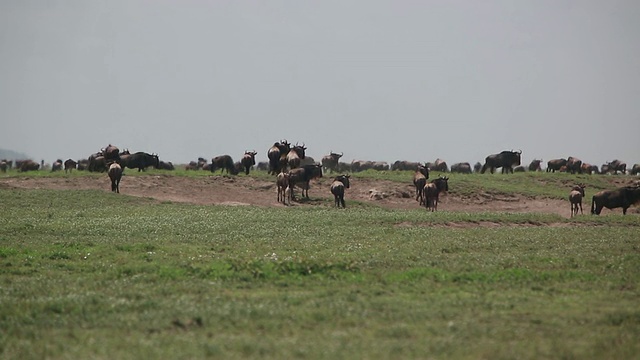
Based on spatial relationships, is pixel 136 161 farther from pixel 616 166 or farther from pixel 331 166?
pixel 616 166

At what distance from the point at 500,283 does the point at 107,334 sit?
935 cm

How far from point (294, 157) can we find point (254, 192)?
15.9 ft

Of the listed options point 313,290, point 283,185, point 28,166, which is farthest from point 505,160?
point 313,290

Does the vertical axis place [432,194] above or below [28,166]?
below

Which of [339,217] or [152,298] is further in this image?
[339,217]

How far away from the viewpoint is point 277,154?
5766 centimetres

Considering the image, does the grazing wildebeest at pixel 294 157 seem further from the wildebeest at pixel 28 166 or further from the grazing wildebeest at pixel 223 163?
the wildebeest at pixel 28 166

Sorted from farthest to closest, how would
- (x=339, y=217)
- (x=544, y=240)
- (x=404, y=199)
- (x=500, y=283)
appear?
(x=404, y=199) < (x=339, y=217) < (x=544, y=240) < (x=500, y=283)

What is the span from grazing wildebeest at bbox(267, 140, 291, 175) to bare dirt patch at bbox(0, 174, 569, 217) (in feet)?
12.7

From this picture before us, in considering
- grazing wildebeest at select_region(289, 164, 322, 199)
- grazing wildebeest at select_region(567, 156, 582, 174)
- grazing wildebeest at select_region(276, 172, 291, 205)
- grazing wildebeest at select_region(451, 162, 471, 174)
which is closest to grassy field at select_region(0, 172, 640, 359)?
grazing wildebeest at select_region(276, 172, 291, 205)

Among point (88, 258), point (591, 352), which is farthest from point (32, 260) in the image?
point (591, 352)

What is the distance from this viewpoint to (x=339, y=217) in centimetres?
3675

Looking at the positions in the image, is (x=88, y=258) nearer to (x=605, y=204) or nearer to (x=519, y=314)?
(x=519, y=314)

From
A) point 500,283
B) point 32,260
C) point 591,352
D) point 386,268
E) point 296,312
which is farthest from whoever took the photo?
point 32,260
